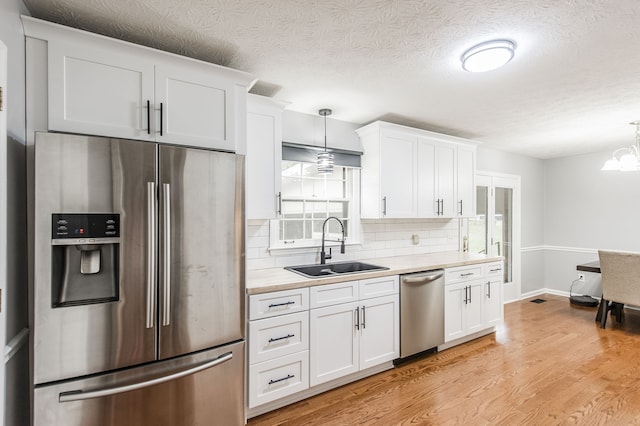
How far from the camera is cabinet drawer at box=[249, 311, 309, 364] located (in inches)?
84.7

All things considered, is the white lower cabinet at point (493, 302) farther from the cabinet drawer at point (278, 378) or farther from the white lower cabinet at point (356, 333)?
the cabinet drawer at point (278, 378)

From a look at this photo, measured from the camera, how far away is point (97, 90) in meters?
1.64

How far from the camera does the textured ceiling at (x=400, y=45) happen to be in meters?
1.59

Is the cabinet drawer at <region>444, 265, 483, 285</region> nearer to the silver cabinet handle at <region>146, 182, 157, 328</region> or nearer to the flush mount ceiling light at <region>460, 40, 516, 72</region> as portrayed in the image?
the flush mount ceiling light at <region>460, 40, 516, 72</region>

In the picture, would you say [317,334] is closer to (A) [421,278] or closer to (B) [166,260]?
(A) [421,278]

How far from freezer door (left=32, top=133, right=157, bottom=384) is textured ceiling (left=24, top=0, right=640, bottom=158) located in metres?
0.72

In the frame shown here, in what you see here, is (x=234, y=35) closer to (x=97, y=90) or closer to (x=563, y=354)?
(x=97, y=90)

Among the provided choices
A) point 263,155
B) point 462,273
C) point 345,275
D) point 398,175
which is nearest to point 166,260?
point 263,155

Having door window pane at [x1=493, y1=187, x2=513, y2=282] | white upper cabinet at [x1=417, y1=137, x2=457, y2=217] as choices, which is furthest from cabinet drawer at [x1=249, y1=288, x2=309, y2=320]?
door window pane at [x1=493, y1=187, x2=513, y2=282]

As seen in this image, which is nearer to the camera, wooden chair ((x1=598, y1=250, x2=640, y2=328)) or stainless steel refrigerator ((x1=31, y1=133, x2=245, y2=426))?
stainless steel refrigerator ((x1=31, y1=133, x2=245, y2=426))

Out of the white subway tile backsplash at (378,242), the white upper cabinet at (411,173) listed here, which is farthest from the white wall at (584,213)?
the white upper cabinet at (411,173)

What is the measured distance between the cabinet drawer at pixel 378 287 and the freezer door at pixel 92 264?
158 cm

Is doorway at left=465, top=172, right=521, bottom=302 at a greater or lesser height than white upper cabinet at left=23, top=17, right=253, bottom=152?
lesser

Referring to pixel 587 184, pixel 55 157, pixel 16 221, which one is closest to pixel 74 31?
pixel 55 157
